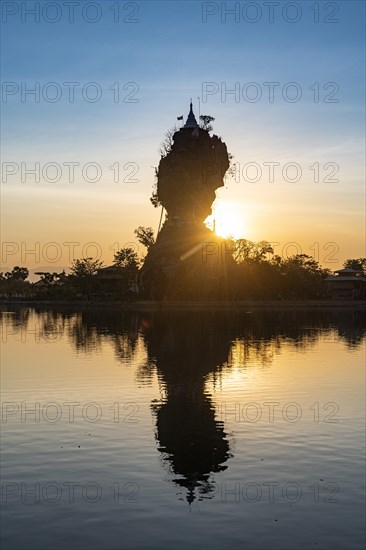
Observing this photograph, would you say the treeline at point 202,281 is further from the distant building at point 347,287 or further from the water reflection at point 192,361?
the water reflection at point 192,361

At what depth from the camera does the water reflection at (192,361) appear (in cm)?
1798

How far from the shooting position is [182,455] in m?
18.5

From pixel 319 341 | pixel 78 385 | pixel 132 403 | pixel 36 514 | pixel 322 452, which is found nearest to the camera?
pixel 36 514

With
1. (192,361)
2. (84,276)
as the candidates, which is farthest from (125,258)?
(192,361)

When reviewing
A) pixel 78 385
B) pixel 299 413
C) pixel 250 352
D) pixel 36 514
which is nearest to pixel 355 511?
pixel 36 514

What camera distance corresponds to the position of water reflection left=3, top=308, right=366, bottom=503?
1798 cm

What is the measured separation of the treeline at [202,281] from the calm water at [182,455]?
80275 mm

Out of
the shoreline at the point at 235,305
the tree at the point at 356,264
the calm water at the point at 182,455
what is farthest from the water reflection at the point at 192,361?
the tree at the point at 356,264

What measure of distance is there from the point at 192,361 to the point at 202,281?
80451 millimetres

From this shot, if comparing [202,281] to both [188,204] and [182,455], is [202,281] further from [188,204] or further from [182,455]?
[182,455]

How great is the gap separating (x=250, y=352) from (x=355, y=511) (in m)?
31.1

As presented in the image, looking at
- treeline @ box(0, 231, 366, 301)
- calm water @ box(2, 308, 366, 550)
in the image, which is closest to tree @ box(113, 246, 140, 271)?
treeline @ box(0, 231, 366, 301)

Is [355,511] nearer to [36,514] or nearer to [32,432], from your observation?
[36,514]

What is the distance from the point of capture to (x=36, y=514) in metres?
13.7
